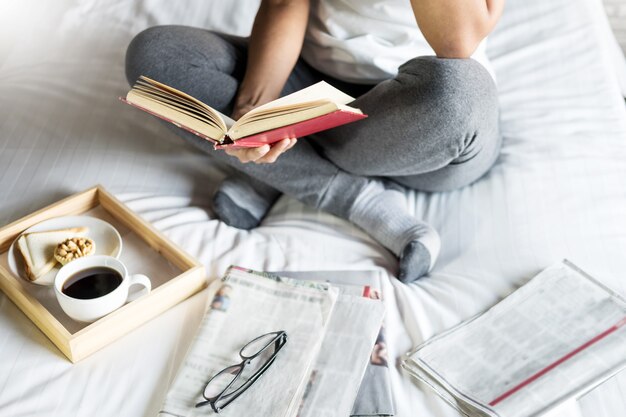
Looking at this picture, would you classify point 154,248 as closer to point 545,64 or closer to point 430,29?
point 430,29

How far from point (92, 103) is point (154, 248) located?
455 millimetres

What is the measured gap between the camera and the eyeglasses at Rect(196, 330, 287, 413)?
88cm

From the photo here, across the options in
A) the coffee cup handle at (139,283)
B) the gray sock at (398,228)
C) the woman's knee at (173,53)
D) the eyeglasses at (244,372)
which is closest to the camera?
the eyeglasses at (244,372)

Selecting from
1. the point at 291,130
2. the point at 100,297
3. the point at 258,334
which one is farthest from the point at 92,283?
the point at 291,130

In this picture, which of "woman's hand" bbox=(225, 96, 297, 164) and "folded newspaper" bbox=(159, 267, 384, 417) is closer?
"folded newspaper" bbox=(159, 267, 384, 417)

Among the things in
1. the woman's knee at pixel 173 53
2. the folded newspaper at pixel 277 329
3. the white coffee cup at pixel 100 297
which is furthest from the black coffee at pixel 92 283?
the woman's knee at pixel 173 53

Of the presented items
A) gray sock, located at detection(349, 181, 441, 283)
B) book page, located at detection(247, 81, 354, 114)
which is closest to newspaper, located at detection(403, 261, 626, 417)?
gray sock, located at detection(349, 181, 441, 283)

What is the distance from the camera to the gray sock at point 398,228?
1.10 meters

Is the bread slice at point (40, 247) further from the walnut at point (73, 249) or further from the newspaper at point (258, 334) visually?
the newspaper at point (258, 334)

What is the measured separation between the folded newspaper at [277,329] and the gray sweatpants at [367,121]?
0.23m

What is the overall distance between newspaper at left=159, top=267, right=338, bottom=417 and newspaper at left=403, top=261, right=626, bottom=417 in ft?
0.46

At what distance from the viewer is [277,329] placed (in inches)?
38.4

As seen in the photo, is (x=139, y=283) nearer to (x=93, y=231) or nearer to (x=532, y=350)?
(x=93, y=231)

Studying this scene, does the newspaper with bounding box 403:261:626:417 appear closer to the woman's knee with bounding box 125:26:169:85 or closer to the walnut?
the walnut
